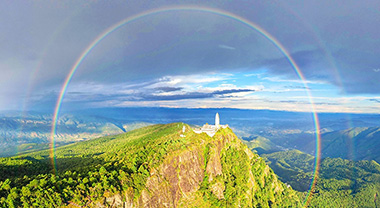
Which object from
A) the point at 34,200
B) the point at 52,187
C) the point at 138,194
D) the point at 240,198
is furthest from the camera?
the point at 240,198

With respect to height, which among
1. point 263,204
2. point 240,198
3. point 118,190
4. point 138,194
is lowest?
point 263,204

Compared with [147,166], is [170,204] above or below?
below

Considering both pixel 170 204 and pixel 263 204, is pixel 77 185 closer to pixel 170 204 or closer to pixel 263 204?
pixel 170 204

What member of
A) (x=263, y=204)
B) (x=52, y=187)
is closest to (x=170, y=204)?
(x=52, y=187)

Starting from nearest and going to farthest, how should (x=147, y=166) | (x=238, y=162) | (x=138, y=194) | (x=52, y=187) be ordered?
(x=52, y=187) < (x=138, y=194) < (x=147, y=166) < (x=238, y=162)

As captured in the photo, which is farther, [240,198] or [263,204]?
[263,204]

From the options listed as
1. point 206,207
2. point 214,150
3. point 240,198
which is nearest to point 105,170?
point 206,207
